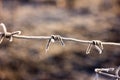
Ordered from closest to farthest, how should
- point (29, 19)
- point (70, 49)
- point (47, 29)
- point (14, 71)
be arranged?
point (14, 71), point (70, 49), point (47, 29), point (29, 19)

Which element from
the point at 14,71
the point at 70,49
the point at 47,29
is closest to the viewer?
the point at 14,71

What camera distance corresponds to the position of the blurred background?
2.50m

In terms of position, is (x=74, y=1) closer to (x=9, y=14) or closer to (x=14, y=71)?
(x=9, y=14)

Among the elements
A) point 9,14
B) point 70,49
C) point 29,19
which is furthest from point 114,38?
point 9,14

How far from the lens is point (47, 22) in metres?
3.08

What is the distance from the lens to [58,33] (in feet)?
9.37

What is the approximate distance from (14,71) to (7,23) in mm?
646

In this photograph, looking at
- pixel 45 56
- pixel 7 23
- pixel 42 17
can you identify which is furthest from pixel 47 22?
pixel 45 56

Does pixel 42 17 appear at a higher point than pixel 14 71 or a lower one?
higher

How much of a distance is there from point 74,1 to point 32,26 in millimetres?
592

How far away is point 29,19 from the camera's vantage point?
312cm

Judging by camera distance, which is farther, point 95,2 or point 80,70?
point 95,2

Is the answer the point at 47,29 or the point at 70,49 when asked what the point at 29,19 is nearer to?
the point at 47,29

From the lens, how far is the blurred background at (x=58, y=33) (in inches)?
98.3
